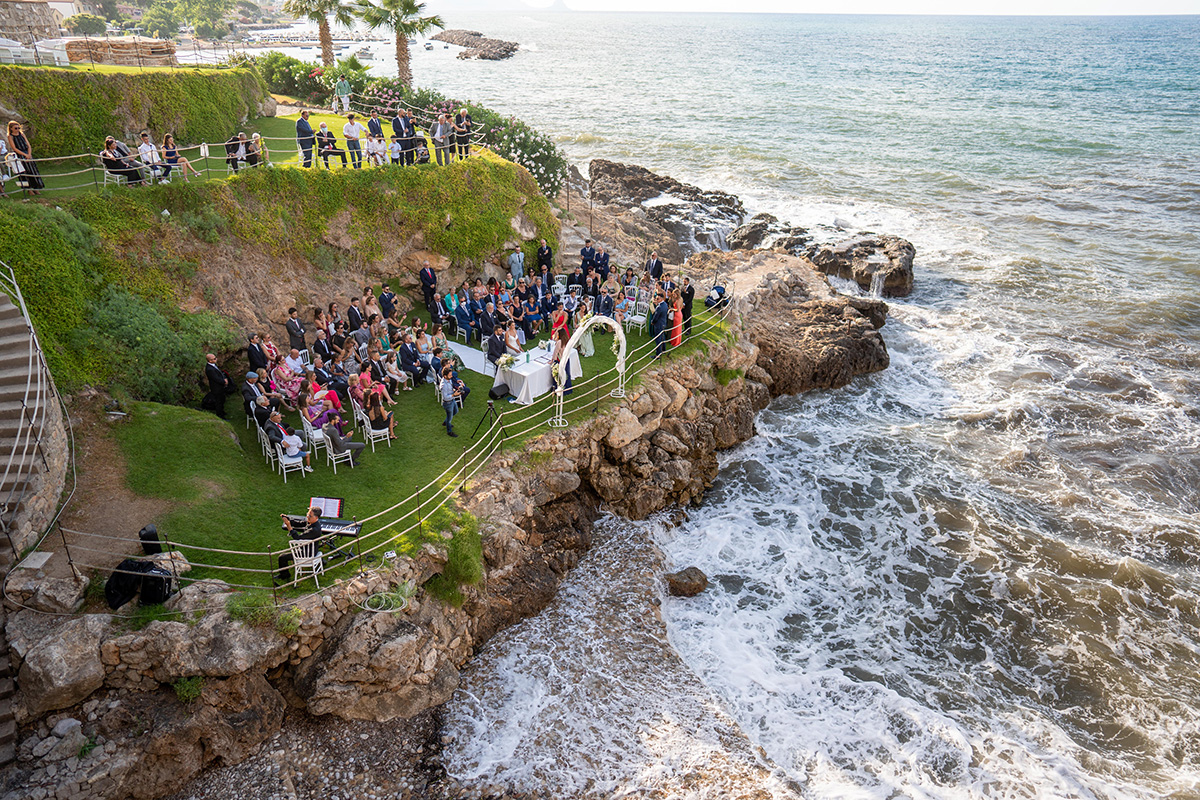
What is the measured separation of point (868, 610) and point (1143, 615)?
6.50 meters

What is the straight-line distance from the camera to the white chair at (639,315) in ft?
68.4

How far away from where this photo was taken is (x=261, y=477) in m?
14.0

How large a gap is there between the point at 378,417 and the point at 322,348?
2.57 m

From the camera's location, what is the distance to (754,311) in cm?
2634

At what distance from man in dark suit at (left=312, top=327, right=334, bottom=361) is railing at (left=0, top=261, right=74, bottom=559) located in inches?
196

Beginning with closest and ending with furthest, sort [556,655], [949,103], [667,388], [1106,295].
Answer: [556,655]
[667,388]
[1106,295]
[949,103]

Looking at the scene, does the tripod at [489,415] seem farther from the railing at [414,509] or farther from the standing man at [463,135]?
the standing man at [463,135]

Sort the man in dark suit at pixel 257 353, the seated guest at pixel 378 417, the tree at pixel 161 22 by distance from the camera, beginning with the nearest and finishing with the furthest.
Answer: the seated guest at pixel 378 417 < the man in dark suit at pixel 257 353 < the tree at pixel 161 22

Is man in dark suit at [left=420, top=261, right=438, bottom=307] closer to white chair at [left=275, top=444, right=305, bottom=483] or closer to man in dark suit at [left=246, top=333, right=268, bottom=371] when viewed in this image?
man in dark suit at [left=246, top=333, right=268, bottom=371]

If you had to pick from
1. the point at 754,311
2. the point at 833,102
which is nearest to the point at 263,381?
the point at 754,311

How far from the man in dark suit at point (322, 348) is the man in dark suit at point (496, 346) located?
3.89 meters

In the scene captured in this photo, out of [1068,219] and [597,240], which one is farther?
[1068,219]

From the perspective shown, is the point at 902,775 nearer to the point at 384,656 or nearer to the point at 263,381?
the point at 384,656

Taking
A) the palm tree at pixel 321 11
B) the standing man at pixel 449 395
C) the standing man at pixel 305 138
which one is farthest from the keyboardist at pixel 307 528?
the palm tree at pixel 321 11
